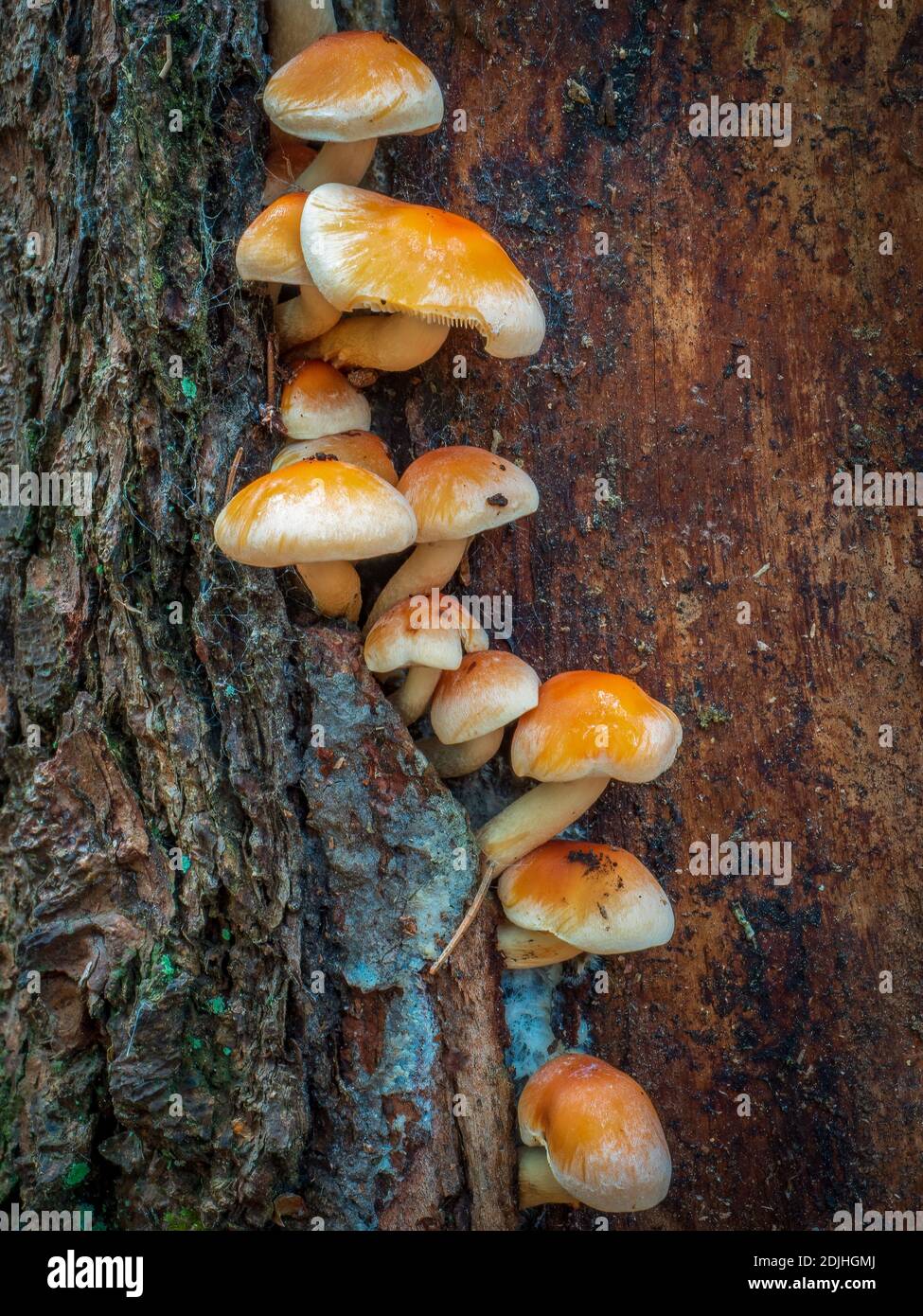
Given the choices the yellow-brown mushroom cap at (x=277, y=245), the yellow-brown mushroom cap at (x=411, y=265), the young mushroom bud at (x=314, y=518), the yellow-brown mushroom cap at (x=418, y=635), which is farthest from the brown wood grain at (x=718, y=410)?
the young mushroom bud at (x=314, y=518)

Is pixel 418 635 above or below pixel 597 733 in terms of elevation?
above

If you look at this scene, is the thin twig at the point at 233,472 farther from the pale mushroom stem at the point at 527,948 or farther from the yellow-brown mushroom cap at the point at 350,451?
the pale mushroom stem at the point at 527,948

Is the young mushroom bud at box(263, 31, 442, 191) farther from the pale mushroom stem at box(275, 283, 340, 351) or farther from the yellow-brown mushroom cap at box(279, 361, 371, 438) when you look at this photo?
the yellow-brown mushroom cap at box(279, 361, 371, 438)

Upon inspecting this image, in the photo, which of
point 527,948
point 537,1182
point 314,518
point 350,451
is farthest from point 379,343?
point 537,1182

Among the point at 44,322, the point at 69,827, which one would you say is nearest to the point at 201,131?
the point at 44,322

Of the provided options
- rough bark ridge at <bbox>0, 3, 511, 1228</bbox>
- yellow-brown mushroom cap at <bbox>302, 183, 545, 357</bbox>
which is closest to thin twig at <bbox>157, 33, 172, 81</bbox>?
rough bark ridge at <bbox>0, 3, 511, 1228</bbox>

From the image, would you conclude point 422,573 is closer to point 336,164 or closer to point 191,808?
point 191,808
